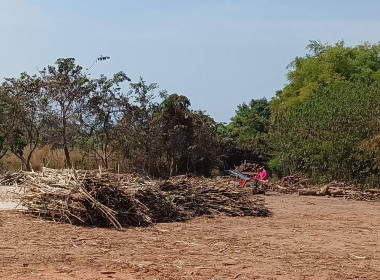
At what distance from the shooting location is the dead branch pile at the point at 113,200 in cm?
1047

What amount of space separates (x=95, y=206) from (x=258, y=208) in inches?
183

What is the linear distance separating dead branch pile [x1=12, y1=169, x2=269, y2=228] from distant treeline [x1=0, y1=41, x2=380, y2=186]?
1025 cm

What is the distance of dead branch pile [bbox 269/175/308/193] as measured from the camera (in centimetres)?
2203

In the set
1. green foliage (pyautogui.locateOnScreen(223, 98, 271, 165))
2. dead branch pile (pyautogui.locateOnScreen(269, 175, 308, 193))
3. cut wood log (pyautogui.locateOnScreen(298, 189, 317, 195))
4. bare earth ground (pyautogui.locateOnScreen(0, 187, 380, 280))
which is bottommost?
bare earth ground (pyautogui.locateOnScreen(0, 187, 380, 280))

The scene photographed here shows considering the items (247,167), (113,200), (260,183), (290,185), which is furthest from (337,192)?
(113,200)

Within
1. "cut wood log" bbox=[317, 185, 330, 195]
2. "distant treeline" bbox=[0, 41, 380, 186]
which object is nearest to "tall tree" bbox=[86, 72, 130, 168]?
"distant treeline" bbox=[0, 41, 380, 186]

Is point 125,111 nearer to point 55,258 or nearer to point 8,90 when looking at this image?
point 8,90

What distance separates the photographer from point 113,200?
10906 millimetres

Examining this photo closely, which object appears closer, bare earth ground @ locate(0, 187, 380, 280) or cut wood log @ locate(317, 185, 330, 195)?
bare earth ground @ locate(0, 187, 380, 280)

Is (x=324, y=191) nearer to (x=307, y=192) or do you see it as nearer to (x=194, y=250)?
(x=307, y=192)

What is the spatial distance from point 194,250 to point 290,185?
15.2m

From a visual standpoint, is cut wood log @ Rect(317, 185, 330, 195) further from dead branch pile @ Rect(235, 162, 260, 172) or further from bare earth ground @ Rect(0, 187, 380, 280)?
bare earth ground @ Rect(0, 187, 380, 280)

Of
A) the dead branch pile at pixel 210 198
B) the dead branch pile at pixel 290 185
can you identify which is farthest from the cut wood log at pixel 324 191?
the dead branch pile at pixel 210 198

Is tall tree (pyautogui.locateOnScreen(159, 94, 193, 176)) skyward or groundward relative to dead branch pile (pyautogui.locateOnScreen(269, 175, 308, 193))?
skyward
